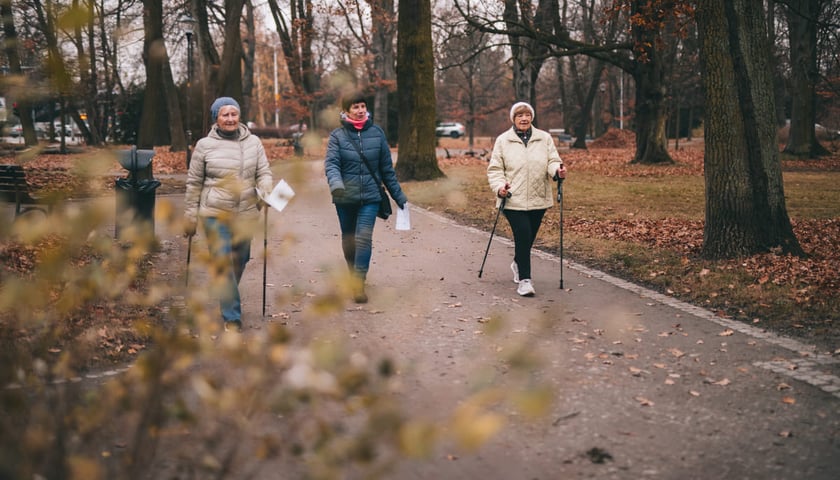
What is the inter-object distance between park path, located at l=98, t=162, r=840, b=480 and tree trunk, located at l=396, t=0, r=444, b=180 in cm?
1385

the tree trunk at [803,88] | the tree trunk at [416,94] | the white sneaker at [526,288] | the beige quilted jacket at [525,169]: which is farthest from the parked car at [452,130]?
the white sneaker at [526,288]

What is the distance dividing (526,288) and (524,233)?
606 millimetres

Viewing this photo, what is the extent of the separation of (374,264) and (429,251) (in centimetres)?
130

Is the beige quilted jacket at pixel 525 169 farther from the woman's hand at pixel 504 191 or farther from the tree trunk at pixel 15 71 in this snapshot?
the tree trunk at pixel 15 71

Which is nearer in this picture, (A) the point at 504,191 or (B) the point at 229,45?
(A) the point at 504,191

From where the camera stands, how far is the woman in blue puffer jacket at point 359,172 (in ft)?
27.9

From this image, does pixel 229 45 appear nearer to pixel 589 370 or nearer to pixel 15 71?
pixel 589 370

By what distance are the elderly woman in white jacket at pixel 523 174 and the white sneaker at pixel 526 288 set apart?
60 mm

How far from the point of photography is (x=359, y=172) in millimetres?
8609

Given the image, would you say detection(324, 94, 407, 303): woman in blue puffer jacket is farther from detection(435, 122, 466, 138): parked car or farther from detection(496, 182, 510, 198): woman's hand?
detection(435, 122, 466, 138): parked car

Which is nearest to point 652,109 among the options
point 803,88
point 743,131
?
point 803,88

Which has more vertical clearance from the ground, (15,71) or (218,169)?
(15,71)

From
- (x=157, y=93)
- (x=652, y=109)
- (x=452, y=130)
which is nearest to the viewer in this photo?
(x=652, y=109)

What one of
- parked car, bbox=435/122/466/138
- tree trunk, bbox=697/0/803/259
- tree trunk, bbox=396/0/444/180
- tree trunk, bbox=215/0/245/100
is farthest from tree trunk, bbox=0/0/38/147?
parked car, bbox=435/122/466/138
